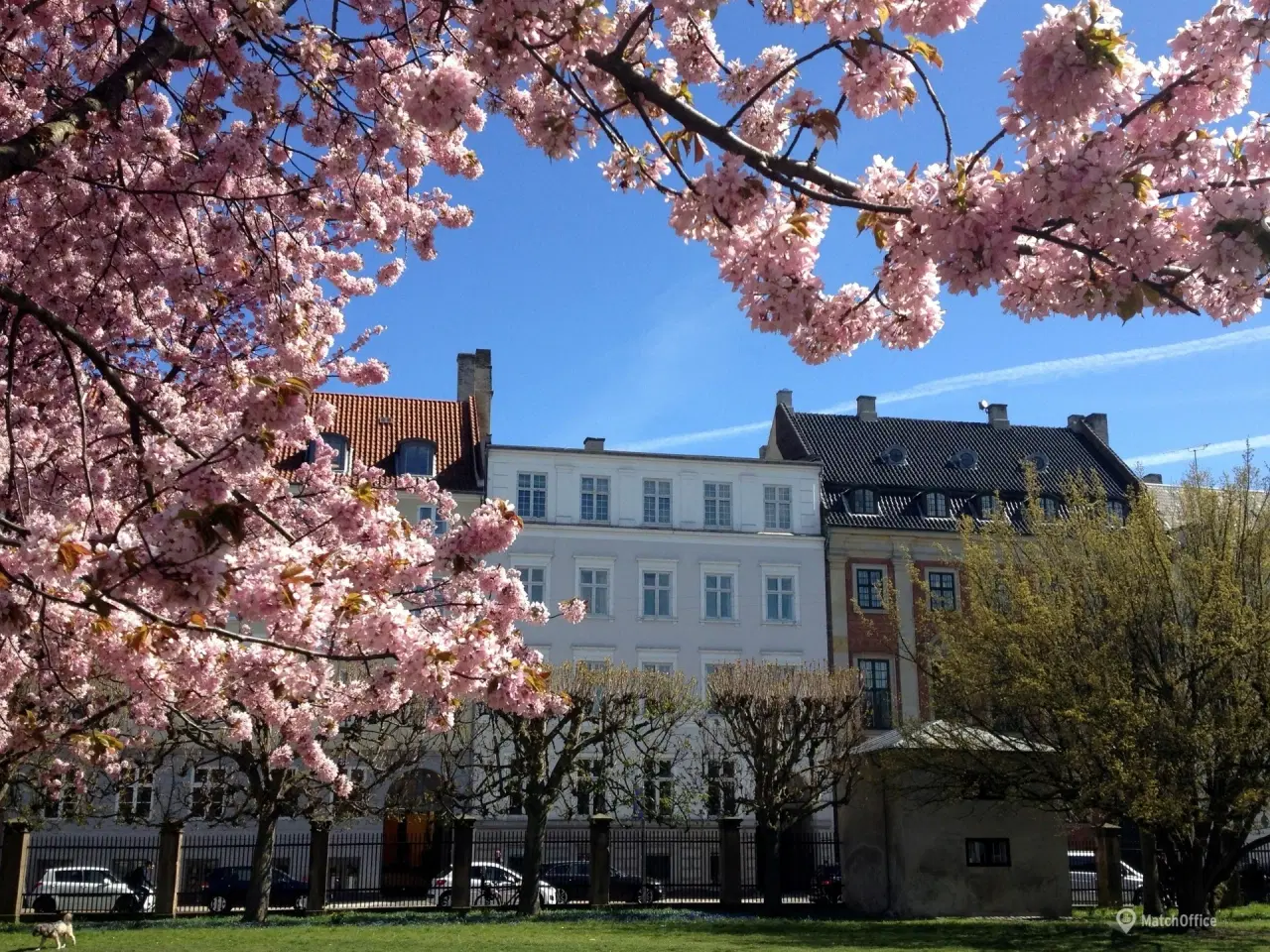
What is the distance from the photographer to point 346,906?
2380 cm

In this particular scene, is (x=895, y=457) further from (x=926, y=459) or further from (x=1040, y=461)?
(x=1040, y=461)

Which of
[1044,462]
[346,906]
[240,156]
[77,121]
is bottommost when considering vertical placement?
[346,906]

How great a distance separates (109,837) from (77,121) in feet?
83.1

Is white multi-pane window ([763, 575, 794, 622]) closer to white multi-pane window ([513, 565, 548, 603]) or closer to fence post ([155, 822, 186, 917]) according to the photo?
white multi-pane window ([513, 565, 548, 603])

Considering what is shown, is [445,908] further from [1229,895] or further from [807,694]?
[1229,895]

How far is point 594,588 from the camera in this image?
3519 centimetres

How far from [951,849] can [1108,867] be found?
5536 millimetres

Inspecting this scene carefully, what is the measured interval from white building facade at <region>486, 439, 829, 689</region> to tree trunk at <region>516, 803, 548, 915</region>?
1106 centimetres

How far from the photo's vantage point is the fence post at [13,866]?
2083 centimetres

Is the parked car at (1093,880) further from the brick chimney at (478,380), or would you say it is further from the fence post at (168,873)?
the brick chimney at (478,380)

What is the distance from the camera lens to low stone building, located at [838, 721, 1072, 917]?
20.2 metres

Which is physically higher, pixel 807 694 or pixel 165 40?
pixel 165 40

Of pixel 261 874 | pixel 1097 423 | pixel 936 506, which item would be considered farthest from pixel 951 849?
pixel 1097 423

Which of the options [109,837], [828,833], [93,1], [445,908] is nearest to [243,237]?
[93,1]
